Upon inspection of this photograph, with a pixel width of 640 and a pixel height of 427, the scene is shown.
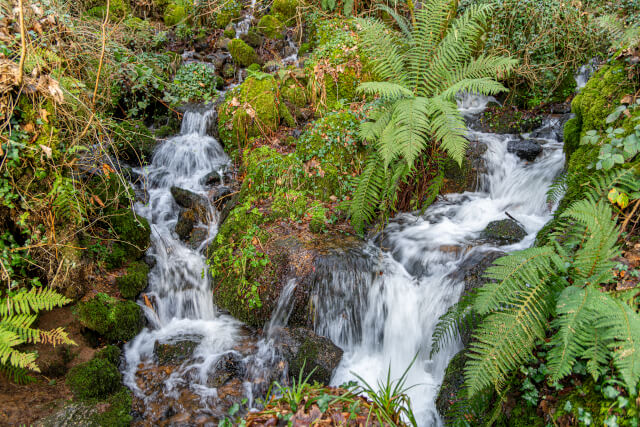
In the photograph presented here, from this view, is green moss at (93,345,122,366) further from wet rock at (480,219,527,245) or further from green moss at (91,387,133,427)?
wet rock at (480,219,527,245)

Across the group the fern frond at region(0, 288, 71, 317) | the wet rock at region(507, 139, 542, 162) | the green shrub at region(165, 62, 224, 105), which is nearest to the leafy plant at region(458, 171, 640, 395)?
the wet rock at region(507, 139, 542, 162)

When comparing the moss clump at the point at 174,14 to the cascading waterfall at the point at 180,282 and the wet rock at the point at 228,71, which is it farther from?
the cascading waterfall at the point at 180,282

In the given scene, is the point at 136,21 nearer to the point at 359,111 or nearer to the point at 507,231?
the point at 359,111

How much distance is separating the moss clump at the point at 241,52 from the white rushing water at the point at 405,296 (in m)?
6.34

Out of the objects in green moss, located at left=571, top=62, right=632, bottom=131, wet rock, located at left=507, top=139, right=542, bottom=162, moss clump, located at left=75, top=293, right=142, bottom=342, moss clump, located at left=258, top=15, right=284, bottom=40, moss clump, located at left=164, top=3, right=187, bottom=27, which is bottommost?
moss clump, located at left=75, top=293, right=142, bottom=342

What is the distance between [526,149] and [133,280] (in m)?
6.46

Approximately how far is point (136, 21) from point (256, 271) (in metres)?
8.27

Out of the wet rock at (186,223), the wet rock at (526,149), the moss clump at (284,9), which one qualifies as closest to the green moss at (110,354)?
the wet rock at (186,223)

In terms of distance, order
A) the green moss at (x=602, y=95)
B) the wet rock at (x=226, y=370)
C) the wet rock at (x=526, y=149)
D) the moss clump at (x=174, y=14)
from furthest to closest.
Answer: the moss clump at (x=174, y=14), the wet rock at (x=526, y=149), the wet rock at (x=226, y=370), the green moss at (x=602, y=95)

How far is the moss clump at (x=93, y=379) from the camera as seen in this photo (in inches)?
144

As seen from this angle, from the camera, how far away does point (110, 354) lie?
4148mm

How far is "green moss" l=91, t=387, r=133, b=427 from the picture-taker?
3424 mm

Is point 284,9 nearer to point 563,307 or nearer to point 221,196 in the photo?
point 221,196

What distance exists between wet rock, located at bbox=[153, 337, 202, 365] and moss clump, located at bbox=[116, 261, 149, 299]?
32.7 inches
